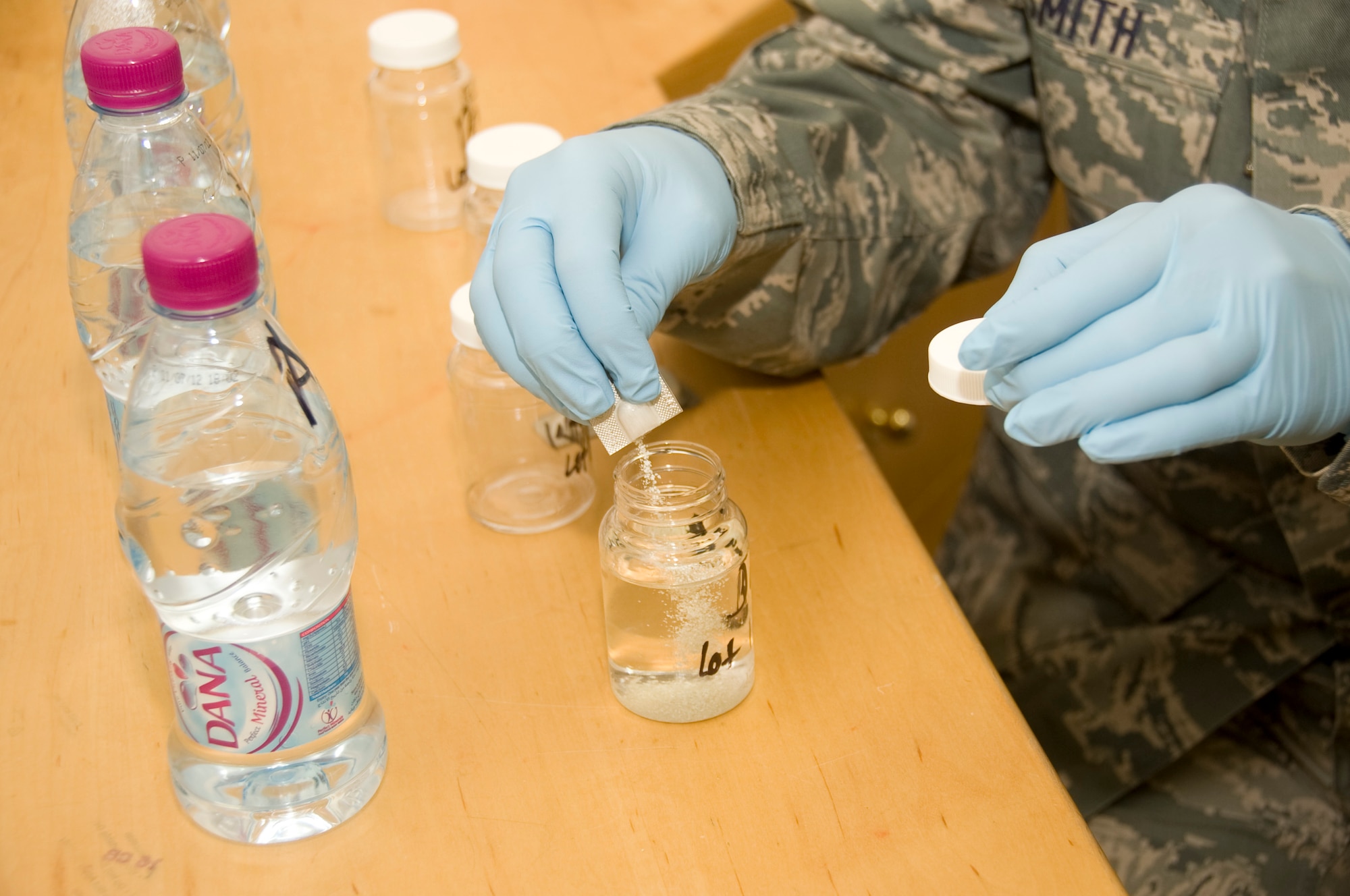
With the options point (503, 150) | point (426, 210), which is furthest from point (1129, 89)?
point (426, 210)

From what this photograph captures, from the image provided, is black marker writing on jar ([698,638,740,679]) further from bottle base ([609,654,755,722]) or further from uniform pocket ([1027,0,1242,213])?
uniform pocket ([1027,0,1242,213])

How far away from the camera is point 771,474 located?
3.02 feet

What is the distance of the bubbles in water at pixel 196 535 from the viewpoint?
2.03ft

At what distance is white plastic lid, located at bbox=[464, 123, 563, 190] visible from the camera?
1.00 m

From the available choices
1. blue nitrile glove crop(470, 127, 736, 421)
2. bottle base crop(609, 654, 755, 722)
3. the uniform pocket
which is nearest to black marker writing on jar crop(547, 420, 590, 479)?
blue nitrile glove crop(470, 127, 736, 421)

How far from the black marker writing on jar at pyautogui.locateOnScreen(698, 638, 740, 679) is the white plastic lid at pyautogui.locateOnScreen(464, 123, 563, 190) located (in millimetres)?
480

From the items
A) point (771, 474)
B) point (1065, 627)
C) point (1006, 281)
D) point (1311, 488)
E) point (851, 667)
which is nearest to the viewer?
point (851, 667)

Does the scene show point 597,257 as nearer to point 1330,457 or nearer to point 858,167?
point 858,167

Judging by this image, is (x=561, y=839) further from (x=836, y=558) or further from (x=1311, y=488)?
(x=1311, y=488)

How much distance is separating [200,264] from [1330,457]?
0.75 meters

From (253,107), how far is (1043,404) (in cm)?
106

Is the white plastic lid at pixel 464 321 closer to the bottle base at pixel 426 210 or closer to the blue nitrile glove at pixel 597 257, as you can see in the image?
the blue nitrile glove at pixel 597 257

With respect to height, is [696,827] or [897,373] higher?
[696,827]

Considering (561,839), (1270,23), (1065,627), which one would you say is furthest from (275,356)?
(1065,627)
